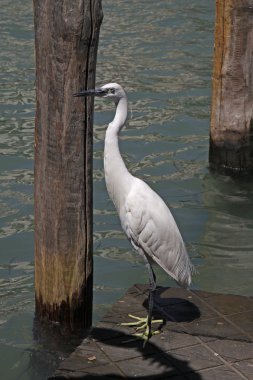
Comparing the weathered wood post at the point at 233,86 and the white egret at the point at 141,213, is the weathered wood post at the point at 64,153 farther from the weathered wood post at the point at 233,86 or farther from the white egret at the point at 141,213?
the weathered wood post at the point at 233,86

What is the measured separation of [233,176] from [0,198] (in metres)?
2.48

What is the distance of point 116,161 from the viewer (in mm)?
5949

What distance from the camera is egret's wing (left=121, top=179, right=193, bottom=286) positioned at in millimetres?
6047

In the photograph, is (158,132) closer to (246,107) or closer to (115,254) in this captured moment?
(246,107)

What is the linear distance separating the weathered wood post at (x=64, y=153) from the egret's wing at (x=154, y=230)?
384 mm

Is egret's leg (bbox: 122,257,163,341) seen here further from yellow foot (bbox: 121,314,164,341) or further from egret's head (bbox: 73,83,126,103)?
egret's head (bbox: 73,83,126,103)

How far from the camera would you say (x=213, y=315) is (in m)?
6.21

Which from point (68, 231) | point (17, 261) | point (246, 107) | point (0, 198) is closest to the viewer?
point (68, 231)

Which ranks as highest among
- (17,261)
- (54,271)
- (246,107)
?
(246,107)

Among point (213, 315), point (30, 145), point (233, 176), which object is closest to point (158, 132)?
point (30, 145)

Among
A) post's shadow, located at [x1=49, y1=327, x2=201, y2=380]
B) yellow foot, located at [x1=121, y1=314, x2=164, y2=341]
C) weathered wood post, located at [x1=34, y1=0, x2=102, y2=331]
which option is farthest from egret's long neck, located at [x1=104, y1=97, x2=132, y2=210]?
post's shadow, located at [x1=49, y1=327, x2=201, y2=380]

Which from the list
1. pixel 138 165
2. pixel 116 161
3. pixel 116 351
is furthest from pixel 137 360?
Result: pixel 138 165

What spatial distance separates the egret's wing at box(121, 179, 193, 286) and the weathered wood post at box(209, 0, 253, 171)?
3133 millimetres

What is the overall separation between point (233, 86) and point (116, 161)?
11.1 feet
